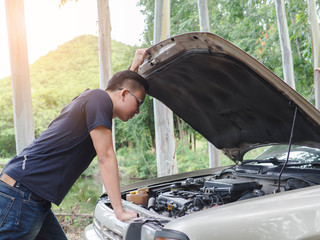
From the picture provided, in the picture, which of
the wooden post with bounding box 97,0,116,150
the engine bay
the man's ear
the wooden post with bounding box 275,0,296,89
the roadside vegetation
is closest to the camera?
the man's ear

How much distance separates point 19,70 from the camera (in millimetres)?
4660

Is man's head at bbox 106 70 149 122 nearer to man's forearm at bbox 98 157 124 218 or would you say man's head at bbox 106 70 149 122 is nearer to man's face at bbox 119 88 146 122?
man's face at bbox 119 88 146 122

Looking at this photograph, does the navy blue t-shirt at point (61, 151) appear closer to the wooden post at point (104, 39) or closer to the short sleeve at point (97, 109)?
the short sleeve at point (97, 109)

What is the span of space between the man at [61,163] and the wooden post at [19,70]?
2.57 metres

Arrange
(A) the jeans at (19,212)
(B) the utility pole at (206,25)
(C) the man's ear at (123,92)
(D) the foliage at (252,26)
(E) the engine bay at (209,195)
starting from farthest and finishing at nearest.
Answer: (D) the foliage at (252,26)
(B) the utility pole at (206,25)
(E) the engine bay at (209,195)
(C) the man's ear at (123,92)
(A) the jeans at (19,212)

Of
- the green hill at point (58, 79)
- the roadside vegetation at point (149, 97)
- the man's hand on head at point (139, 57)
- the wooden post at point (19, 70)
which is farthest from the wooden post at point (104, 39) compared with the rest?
the green hill at point (58, 79)

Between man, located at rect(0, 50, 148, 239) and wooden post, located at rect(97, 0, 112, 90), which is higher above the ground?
wooden post, located at rect(97, 0, 112, 90)

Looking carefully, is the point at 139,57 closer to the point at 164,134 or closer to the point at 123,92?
the point at 123,92

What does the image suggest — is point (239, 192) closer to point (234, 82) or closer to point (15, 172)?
point (234, 82)

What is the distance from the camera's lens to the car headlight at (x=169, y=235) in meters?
1.92

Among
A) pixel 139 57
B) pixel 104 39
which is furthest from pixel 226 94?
pixel 104 39

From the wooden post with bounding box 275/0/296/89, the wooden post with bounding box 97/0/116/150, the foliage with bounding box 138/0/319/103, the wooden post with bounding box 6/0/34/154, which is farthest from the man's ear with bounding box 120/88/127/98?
→ the foliage with bounding box 138/0/319/103

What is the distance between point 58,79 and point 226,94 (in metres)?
25.5

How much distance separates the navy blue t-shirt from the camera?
7.40ft
